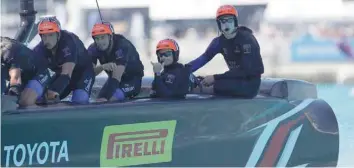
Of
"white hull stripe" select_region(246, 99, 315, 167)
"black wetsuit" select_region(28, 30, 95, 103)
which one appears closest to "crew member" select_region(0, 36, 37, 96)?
"black wetsuit" select_region(28, 30, 95, 103)

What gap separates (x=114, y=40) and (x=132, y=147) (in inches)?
45.6

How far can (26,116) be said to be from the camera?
14.9ft

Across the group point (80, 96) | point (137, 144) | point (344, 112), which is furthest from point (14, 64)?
point (344, 112)

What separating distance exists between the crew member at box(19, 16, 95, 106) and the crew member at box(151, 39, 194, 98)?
51 cm

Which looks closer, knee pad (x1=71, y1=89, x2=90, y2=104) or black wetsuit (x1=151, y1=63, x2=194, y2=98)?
knee pad (x1=71, y1=89, x2=90, y2=104)

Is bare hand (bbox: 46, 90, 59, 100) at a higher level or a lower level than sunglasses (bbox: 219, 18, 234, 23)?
lower

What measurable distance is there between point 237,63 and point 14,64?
201 centimetres

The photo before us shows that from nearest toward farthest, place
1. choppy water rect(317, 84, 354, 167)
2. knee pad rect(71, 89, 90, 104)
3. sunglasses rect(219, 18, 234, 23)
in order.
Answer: knee pad rect(71, 89, 90, 104) < sunglasses rect(219, 18, 234, 23) < choppy water rect(317, 84, 354, 167)

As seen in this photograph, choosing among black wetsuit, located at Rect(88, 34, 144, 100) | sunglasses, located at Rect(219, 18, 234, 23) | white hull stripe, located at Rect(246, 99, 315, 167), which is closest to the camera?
white hull stripe, located at Rect(246, 99, 315, 167)

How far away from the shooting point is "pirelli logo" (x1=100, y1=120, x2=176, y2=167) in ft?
15.9

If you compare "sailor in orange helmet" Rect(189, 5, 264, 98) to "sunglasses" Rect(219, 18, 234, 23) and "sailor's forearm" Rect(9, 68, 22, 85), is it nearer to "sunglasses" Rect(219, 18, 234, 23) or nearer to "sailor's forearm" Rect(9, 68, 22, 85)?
"sunglasses" Rect(219, 18, 234, 23)

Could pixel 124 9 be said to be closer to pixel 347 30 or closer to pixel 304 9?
pixel 304 9

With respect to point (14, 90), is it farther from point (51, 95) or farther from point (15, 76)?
point (51, 95)

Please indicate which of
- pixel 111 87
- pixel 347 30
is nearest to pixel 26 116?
pixel 111 87
